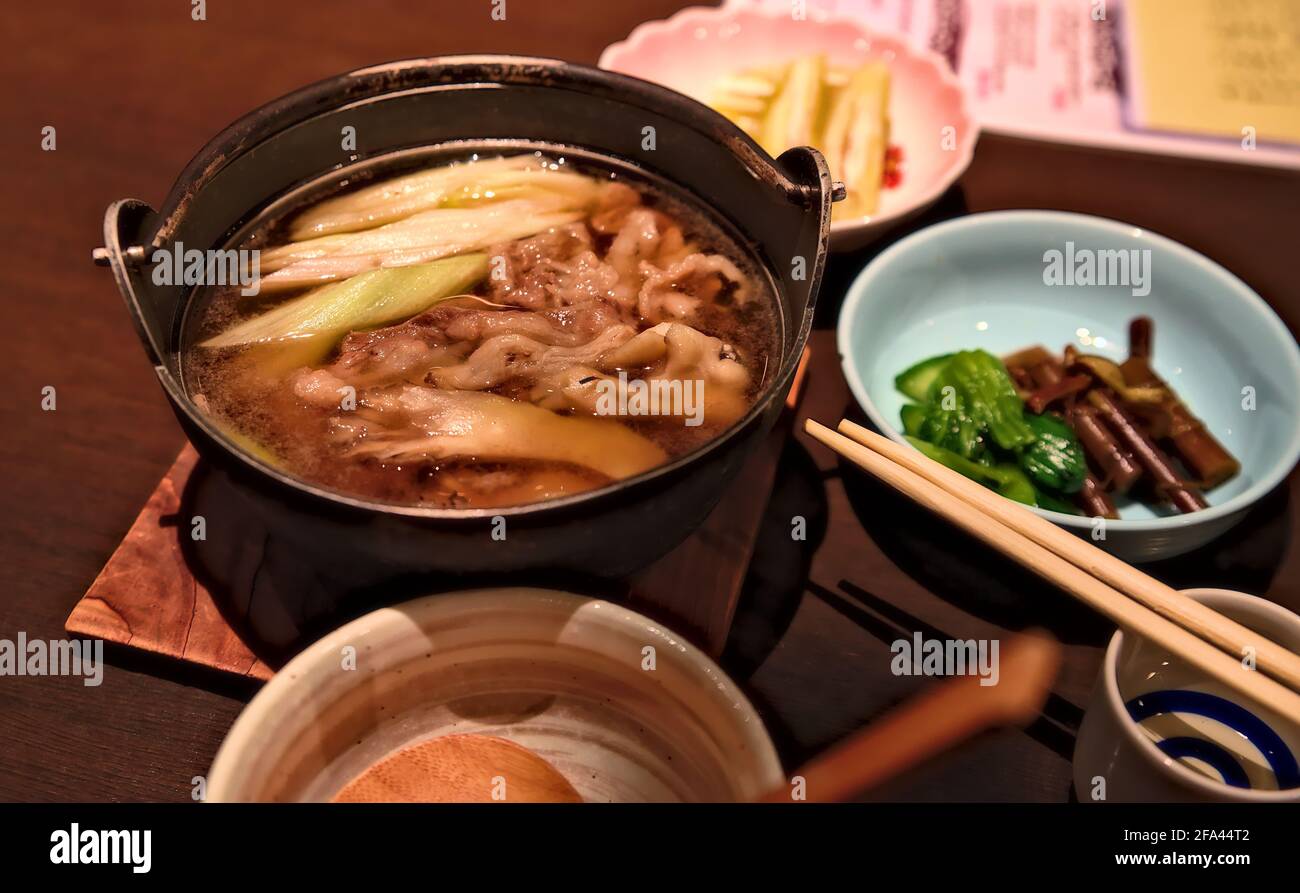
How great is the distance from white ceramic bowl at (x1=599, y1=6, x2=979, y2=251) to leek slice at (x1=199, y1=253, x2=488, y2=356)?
3.71ft

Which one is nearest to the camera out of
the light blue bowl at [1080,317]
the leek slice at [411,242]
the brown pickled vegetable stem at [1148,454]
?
the leek slice at [411,242]

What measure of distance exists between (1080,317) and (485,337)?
57.3 inches

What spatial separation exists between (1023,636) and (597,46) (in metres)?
2.09

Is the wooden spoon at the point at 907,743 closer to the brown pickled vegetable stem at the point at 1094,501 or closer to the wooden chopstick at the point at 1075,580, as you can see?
the wooden chopstick at the point at 1075,580

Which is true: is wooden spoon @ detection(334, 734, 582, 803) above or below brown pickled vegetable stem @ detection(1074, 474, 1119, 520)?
below

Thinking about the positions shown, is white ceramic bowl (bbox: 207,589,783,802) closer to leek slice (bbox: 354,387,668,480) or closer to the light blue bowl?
leek slice (bbox: 354,387,668,480)

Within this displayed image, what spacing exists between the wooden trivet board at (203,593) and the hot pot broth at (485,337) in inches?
9.3

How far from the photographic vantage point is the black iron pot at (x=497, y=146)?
3.99 ft

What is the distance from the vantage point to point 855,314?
1987mm

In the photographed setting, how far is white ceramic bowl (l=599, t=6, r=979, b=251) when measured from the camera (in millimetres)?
2516

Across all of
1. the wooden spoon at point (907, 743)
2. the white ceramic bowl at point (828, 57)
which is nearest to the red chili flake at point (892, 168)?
the white ceramic bowl at point (828, 57)

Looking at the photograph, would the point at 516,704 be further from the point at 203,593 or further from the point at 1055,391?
the point at 1055,391

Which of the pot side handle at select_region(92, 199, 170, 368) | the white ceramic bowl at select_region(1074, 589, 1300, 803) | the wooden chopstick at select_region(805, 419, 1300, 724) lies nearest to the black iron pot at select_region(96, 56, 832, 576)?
the pot side handle at select_region(92, 199, 170, 368)

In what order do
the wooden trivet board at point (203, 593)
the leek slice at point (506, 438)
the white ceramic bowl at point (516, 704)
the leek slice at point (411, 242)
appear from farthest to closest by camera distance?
the leek slice at point (411, 242)
the wooden trivet board at point (203, 593)
the leek slice at point (506, 438)
the white ceramic bowl at point (516, 704)
